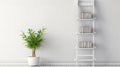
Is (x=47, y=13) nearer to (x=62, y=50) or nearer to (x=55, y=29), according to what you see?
(x=55, y=29)

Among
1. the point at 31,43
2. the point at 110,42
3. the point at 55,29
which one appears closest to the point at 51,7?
the point at 55,29

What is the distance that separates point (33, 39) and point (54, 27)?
570mm

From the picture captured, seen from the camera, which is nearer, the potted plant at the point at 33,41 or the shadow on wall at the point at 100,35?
the potted plant at the point at 33,41

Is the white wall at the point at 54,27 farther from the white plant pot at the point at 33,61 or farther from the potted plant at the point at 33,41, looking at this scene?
the white plant pot at the point at 33,61

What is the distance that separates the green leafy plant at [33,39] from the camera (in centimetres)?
506

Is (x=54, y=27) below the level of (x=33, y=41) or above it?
above

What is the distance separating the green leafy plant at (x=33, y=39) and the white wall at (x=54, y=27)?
0.15 meters

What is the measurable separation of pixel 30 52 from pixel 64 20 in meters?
1.04

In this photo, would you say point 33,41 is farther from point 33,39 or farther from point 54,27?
point 54,27

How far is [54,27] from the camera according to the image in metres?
5.33

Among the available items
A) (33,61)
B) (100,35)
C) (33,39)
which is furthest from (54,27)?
(100,35)

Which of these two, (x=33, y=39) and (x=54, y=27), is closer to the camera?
(x=33, y=39)

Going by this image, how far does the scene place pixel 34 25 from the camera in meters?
5.30

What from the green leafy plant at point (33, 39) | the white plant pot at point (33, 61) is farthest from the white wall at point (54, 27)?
the white plant pot at point (33, 61)
